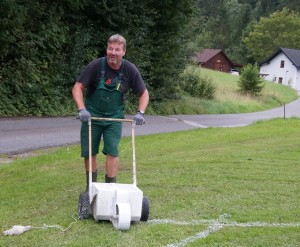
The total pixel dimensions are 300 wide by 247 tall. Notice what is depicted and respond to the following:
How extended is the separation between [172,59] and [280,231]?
22.3 metres

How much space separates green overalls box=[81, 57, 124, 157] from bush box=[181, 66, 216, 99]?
27.9 m

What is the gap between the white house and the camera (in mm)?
89688

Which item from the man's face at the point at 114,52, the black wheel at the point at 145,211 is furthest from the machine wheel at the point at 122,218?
the man's face at the point at 114,52

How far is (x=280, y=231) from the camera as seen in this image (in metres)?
5.58

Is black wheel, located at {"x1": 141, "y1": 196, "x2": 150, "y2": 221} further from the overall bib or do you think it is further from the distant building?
the distant building

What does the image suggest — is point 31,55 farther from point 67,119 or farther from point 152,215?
point 152,215

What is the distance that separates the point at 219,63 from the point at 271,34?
14130 millimetres

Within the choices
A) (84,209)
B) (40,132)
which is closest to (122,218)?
(84,209)

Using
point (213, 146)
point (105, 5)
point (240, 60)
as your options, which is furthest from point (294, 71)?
point (213, 146)

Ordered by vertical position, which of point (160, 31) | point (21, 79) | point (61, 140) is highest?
point (160, 31)

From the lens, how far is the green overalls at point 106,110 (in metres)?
6.31

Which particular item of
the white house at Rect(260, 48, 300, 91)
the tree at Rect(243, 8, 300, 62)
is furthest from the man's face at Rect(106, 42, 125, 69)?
the tree at Rect(243, 8, 300, 62)

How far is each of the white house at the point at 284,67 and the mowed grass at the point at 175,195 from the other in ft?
263

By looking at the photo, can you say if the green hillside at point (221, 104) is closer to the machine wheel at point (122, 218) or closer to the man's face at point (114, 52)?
the man's face at point (114, 52)
